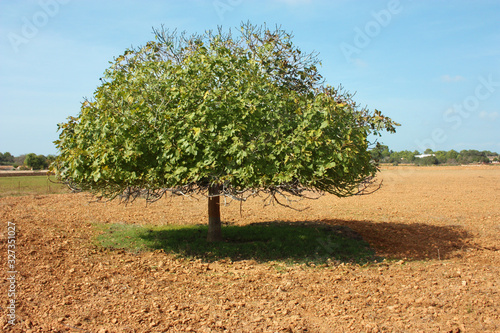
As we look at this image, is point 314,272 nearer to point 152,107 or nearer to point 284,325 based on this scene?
point 284,325

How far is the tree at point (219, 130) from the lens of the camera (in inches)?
310

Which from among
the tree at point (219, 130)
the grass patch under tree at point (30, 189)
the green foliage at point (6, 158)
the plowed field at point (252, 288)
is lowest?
the plowed field at point (252, 288)

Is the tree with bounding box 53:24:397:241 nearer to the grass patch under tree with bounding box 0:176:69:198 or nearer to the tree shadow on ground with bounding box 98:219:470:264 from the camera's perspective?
the tree shadow on ground with bounding box 98:219:470:264

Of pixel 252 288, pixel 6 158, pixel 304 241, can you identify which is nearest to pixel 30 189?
pixel 304 241

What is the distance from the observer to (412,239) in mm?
11734

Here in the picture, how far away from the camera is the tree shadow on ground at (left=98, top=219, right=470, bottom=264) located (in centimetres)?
1002

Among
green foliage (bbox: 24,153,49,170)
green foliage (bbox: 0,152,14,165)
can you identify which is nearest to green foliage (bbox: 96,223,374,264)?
green foliage (bbox: 24,153,49,170)

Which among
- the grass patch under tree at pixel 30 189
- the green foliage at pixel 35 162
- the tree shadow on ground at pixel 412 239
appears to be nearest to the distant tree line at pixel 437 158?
the tree shadow on ground at pixel 412 239

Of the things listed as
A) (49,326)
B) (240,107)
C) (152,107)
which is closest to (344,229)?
(240,107)

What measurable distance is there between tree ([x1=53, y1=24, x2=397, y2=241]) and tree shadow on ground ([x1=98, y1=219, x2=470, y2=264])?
2072 mm

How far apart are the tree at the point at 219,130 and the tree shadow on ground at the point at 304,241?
6.80 ft

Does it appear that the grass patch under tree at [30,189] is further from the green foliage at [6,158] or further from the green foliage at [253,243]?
the green foliage at [6,158]

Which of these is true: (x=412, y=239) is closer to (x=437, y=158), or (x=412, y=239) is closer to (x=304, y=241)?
(x=304, y=241)

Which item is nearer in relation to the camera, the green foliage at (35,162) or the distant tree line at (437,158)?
the green foliage at (35,162)
